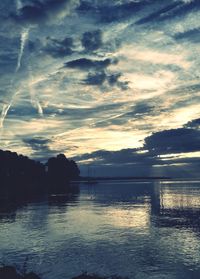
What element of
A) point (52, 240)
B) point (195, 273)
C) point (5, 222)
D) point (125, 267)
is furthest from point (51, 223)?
point (195, 273)

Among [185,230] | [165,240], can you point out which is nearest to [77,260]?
[165,240]

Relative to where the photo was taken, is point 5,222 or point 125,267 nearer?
point 125,267

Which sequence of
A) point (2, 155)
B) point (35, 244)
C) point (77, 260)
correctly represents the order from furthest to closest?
point (2, 155)
point (35, 244)
point (77, 260)

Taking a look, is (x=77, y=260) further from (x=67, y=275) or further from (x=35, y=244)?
(x=35, y=244)

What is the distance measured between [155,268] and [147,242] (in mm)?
Result: 14254

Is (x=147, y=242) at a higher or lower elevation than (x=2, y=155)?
lower

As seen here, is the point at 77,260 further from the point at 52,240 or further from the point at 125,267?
the point at 52,240

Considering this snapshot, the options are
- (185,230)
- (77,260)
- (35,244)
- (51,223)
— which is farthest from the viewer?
(51,223)

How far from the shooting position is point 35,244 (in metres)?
51.2

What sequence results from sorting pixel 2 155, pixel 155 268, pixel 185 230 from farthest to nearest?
pixel 2 155 < pixel 185 230 < pixel 155 268

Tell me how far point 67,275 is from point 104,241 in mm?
18374

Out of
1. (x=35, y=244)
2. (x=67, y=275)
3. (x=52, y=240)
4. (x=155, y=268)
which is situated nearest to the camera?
(x=67, y=275)

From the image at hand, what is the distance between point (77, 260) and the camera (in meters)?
42.9

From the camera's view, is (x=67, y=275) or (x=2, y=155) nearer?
(x=67, y=275)
